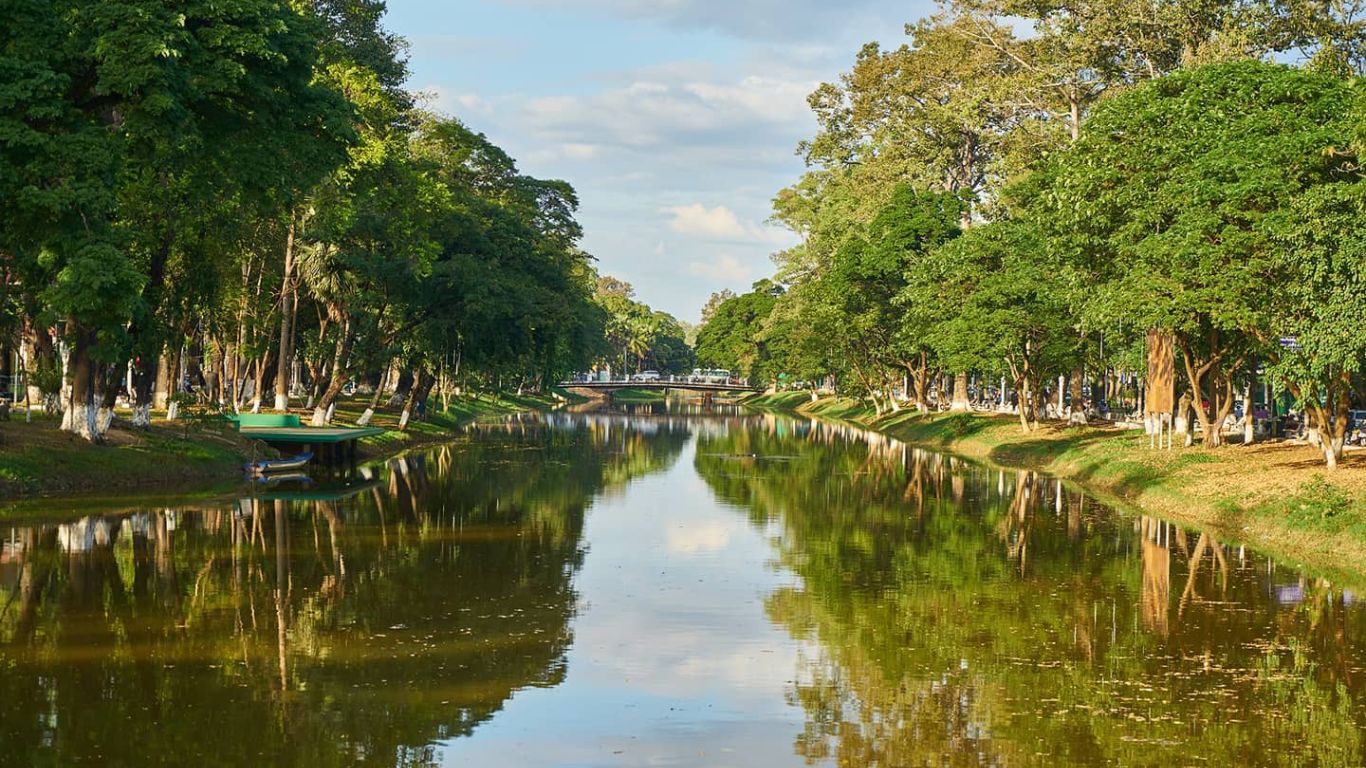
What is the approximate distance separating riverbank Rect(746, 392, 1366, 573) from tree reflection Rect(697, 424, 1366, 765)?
1451 millimetres

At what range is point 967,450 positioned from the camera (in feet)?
218

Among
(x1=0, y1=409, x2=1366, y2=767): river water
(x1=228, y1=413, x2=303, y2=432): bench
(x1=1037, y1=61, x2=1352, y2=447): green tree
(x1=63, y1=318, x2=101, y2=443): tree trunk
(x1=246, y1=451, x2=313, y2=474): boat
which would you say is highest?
(x1=1037, y1=61, x2=1352, y2=447): green tree

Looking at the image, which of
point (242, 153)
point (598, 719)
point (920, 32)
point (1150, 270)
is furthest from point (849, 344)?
point (598, 719)

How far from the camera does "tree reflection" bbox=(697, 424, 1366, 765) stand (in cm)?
1533

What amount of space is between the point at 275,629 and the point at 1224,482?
27.0m

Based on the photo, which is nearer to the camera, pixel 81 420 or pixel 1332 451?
pixel 1332 451

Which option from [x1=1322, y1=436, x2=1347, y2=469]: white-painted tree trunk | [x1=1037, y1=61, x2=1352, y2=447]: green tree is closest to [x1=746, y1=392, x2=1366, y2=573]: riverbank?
[x1=1322, y1=436, x2=1347, y2=469]: white-painted tree trunk

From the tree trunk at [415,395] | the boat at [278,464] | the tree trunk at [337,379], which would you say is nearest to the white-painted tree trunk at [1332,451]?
the boat at [278,464]

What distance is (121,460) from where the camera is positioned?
39.9m

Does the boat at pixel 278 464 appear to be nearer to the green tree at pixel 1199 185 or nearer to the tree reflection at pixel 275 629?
the tree reflection at pixel 275 629

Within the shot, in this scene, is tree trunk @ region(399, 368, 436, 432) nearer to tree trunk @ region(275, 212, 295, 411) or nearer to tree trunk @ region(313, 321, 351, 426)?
tree trunk @ region(313, 321, 351, 426)

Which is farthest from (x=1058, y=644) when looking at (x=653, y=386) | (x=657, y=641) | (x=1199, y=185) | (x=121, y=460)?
(x=653, y=386)

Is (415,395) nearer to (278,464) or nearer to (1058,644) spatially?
(278,464)

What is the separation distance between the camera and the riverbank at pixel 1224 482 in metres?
30.0
